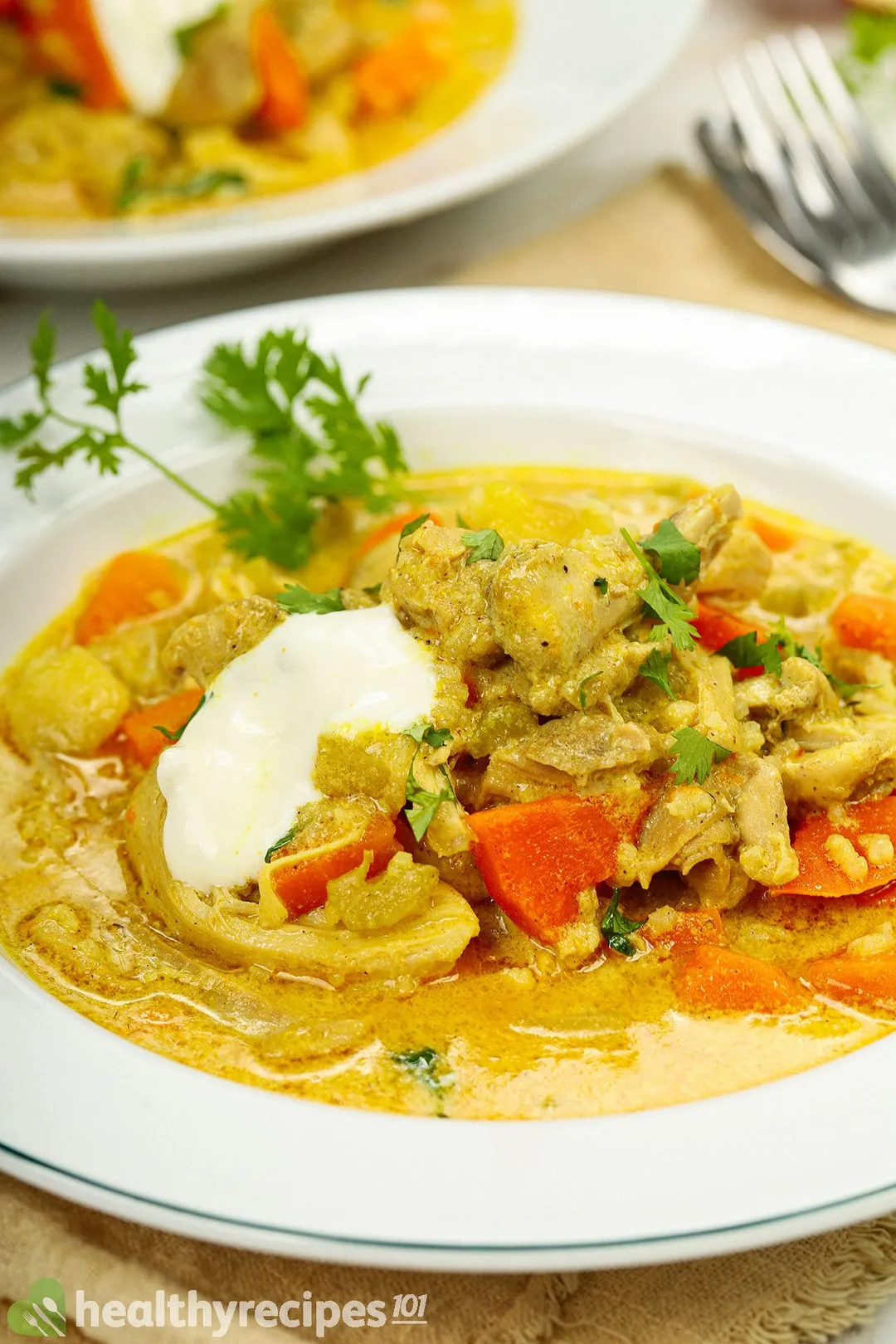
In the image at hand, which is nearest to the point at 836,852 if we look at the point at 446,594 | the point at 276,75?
the point at 446,594

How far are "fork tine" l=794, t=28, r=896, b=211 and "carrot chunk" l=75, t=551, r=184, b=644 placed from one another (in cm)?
344

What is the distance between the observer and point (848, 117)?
6152 millimetres

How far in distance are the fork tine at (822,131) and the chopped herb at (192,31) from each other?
241 centimetres

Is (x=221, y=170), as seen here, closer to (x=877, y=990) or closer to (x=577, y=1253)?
(x=877, y=990)

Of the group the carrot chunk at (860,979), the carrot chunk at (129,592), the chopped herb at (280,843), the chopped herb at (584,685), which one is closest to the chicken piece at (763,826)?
the carrot chunk at (860,979)

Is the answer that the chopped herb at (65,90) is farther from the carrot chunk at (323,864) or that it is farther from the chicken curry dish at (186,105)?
the carrot chunk at (323,864)

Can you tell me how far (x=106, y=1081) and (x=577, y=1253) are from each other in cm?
105

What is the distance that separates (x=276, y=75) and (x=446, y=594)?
3669mm

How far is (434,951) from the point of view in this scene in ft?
11.1

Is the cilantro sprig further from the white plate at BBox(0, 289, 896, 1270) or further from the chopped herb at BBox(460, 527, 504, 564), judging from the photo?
the white plate at BBox(0, 289, 896, 1270)

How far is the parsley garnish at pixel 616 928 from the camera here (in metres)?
3.49

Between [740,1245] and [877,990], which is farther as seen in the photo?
[877,990]

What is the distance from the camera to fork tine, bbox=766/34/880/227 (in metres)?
5.94

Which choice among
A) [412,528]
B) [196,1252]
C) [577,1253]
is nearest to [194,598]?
[412,528]
